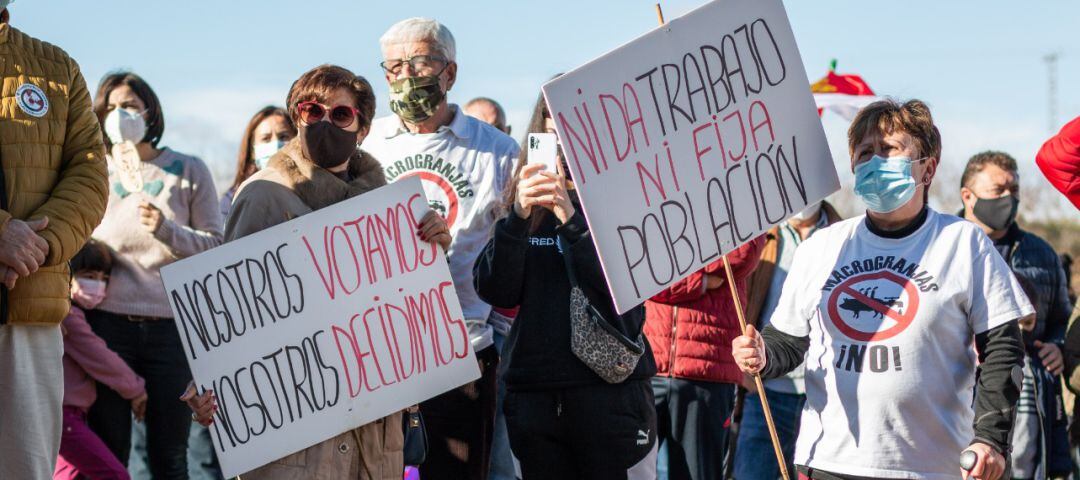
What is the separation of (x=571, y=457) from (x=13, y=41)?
8.42 ft

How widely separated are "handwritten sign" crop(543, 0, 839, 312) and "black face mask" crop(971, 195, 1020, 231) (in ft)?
10.6

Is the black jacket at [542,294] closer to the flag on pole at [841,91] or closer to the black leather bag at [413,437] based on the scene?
the black leather bag at [413,437]

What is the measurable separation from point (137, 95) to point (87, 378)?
158 cm

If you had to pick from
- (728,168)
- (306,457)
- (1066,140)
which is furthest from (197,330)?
(1066,140)

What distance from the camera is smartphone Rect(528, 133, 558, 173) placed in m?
5.08

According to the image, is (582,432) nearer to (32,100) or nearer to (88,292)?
(32,100)

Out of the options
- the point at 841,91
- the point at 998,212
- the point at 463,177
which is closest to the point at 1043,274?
the point at 998,212

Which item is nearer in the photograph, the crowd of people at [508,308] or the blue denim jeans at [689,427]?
the crowd of people at [508,308]

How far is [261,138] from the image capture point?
8.16 m

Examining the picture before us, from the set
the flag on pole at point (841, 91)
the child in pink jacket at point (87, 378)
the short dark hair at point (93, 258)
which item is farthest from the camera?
the flag on pole at point (841, 91)

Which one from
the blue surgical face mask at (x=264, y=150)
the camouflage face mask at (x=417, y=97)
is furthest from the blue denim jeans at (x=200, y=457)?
the camouflage face mask at (x=417, y=97)

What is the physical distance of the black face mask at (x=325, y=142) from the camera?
5.04 meters

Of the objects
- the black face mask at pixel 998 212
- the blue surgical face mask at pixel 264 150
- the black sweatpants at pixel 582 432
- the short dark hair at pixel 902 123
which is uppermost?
the blue surgical face mask at pixel 264 150

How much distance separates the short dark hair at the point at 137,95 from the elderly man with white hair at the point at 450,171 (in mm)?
1564
